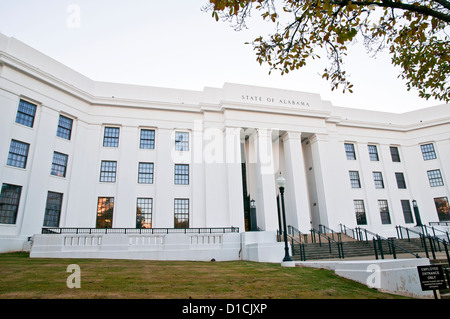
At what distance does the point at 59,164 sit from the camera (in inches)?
871

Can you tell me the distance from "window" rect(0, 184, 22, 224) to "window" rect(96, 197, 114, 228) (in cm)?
548

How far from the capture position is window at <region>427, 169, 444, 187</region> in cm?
3098

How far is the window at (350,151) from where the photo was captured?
102ft

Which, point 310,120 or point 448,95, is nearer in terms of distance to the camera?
point 448,95

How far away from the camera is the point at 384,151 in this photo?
3222cm

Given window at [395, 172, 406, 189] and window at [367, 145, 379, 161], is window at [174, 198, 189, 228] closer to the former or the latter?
window at [367, 145, 379, 161]

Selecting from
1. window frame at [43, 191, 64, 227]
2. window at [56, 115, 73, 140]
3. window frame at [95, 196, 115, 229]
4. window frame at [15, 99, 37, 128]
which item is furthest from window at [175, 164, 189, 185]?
window frame at [15, 99, 37, 128]

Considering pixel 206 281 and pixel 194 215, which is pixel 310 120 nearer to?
pixel 194 215

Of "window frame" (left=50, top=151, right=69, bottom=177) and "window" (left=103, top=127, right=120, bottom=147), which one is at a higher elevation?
"window" (left=103, top=127, right=120, bottom=147)

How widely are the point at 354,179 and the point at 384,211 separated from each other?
4366mm

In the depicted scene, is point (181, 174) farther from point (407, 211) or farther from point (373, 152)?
point (407, 211)

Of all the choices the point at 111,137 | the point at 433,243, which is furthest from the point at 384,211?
the point at 111,137
